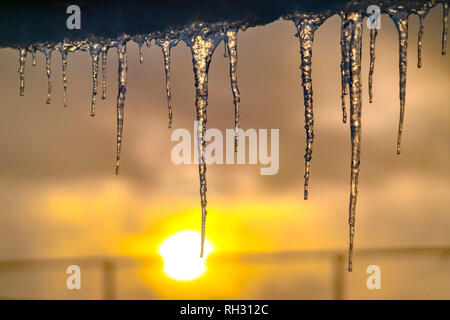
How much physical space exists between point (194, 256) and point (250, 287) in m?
0.83

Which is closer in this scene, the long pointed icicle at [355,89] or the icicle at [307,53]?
the icicle at [307,53]

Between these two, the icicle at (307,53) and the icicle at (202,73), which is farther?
the icicle at (202,73)

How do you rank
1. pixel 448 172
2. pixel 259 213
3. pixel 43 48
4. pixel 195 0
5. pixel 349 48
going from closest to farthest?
pixel 195 0, pixel 43 48, pixel 349 48, pixel 448 172, pixel 259 213

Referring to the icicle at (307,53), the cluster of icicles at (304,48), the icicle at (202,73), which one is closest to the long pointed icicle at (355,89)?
the cluster of icicles at (304,48)

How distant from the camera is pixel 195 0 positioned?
646 millimetres

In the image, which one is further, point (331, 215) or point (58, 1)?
point (331, 215)

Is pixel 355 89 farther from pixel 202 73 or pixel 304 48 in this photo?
pixel 202 73

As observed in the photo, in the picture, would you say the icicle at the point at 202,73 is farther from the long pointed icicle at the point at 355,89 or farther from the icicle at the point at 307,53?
the long pointed icicle at the point at 355,89

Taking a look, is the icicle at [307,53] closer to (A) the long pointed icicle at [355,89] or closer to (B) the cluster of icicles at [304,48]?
(B) the cluster of icicles at [304,48]

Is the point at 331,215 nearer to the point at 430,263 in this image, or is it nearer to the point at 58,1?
the point at 430,263

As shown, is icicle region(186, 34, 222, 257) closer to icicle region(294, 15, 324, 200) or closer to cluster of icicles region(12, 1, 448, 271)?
cluster of icicles region(12, 1, 448, 271)

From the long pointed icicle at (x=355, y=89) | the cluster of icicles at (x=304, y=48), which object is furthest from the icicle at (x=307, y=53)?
the long pointed icicle at (x=355, y=89)

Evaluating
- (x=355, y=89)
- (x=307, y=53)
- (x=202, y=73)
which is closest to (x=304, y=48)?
(x=307, y=53)

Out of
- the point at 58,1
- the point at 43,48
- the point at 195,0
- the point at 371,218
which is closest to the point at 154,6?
the point at 195,0
